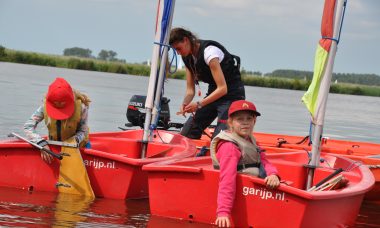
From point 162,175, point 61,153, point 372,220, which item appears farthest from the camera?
point 372,220

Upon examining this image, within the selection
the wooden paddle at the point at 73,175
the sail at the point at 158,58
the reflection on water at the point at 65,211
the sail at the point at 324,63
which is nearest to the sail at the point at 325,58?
the sail at the point at 324,63

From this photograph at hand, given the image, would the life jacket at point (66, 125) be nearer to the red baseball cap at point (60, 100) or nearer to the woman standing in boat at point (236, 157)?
the red baseball cap at point (60, 100)

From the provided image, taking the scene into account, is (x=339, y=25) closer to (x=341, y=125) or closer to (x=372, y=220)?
(x=372, y=220)

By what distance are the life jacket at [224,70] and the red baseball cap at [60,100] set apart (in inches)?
54.7

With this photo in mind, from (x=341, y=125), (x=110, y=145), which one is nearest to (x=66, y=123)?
(x=110, y=145)

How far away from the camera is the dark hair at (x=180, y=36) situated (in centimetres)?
867

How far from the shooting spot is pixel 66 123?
8336 millimetres

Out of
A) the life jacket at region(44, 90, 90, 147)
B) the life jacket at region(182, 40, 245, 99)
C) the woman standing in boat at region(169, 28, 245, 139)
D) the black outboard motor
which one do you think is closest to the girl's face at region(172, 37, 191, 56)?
the woman standing in boat at region(169, 28, 245, 139)

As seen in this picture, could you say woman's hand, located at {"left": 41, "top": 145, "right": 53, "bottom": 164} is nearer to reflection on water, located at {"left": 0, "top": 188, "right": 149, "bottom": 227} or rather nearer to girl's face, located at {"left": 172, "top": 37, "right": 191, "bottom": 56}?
reflection on water, located at {"left": 0, "top": 188, "right": 149, "bottom": 227}

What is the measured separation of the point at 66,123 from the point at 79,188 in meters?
0.66

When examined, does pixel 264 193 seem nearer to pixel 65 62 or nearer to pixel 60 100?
pixel 60 100

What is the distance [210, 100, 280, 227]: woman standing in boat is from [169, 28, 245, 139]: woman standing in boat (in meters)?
1.72

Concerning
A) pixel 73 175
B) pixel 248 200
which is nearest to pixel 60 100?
pixel 73 175

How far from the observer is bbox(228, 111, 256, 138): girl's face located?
674 centimetres
